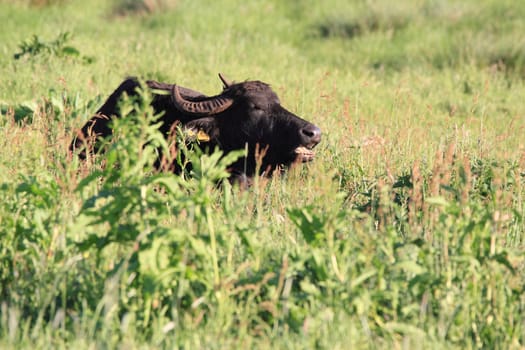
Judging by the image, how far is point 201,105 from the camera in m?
7.44

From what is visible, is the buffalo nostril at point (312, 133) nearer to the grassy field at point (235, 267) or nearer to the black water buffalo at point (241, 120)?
the black water buffalo at point (241, 120)

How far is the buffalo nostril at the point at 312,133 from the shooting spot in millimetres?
7035

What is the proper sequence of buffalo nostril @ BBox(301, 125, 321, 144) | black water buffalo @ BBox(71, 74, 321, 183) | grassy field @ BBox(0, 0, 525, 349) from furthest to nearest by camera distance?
1. black water buffalo @ BBox(71, 74, 321, 183)
2. buffalo nostril @ BBox(301, 125, 321, 144)
3. grassy field @ BBox(0, 0, 525, 349)

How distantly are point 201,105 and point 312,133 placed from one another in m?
1.09

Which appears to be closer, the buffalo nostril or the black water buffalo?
the buffalo nostril

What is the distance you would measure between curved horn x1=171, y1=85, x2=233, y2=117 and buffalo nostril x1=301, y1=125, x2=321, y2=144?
0.84 m

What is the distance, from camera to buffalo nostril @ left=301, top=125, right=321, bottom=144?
7.04 meters

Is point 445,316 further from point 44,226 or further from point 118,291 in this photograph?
point 44,226

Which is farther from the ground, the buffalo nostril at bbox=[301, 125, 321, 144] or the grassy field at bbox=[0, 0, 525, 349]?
the grassy field at bbox=[0, 0, 525, 349]

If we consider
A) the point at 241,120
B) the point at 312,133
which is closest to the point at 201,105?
the point at 241,120

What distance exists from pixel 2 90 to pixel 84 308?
20.7 feet

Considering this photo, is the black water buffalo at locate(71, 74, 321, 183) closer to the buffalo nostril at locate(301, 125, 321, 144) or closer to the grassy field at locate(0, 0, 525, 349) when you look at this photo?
the buffalo nostril at locate(301, 125, 321, 144)

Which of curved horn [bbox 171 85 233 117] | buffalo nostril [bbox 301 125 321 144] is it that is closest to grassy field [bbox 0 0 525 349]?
buffalo nostril [bbox 301 125 321 144]

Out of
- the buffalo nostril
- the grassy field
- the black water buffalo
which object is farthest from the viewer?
the black water buffalo
